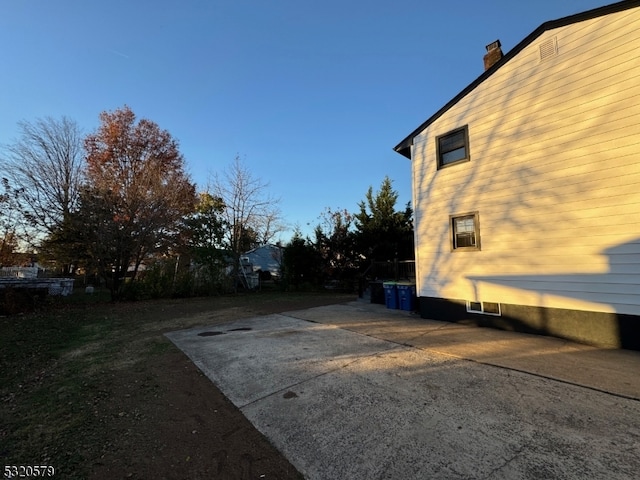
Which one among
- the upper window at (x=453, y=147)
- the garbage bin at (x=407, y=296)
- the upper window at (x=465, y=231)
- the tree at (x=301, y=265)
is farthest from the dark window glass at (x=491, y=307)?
the tree at (x=301, y=265)

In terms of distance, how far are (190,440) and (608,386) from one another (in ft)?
16.2

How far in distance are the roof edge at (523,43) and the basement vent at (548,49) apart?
10.8 inches

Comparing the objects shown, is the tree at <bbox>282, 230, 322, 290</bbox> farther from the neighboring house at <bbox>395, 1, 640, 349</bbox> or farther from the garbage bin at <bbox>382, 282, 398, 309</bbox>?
the neighboring house at <bbox>395, 1, 640, 349</bbox>

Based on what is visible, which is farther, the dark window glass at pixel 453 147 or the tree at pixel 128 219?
the tree at pixel 128 219

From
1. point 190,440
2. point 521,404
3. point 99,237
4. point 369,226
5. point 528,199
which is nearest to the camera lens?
point 190,440

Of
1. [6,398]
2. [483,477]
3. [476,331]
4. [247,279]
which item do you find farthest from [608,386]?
[247,279]

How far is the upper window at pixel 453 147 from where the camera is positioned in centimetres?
822

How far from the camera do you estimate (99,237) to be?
44.9ft

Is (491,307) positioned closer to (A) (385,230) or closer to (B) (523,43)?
(B) (523,43)

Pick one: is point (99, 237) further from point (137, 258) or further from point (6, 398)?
point (6, 398)

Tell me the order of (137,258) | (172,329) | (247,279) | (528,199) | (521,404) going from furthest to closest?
(247,279) < (137,258) < (172,329) < (528,199) < (521,404)

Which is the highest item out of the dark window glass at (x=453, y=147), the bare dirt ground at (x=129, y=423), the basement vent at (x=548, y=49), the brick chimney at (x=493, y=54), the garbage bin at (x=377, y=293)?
the brick chimney at (x=493, y=54)

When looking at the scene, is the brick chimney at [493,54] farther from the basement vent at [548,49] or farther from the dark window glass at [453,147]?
the dark window glass at [453,147]

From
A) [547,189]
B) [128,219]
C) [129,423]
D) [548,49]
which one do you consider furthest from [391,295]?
[128,219]
